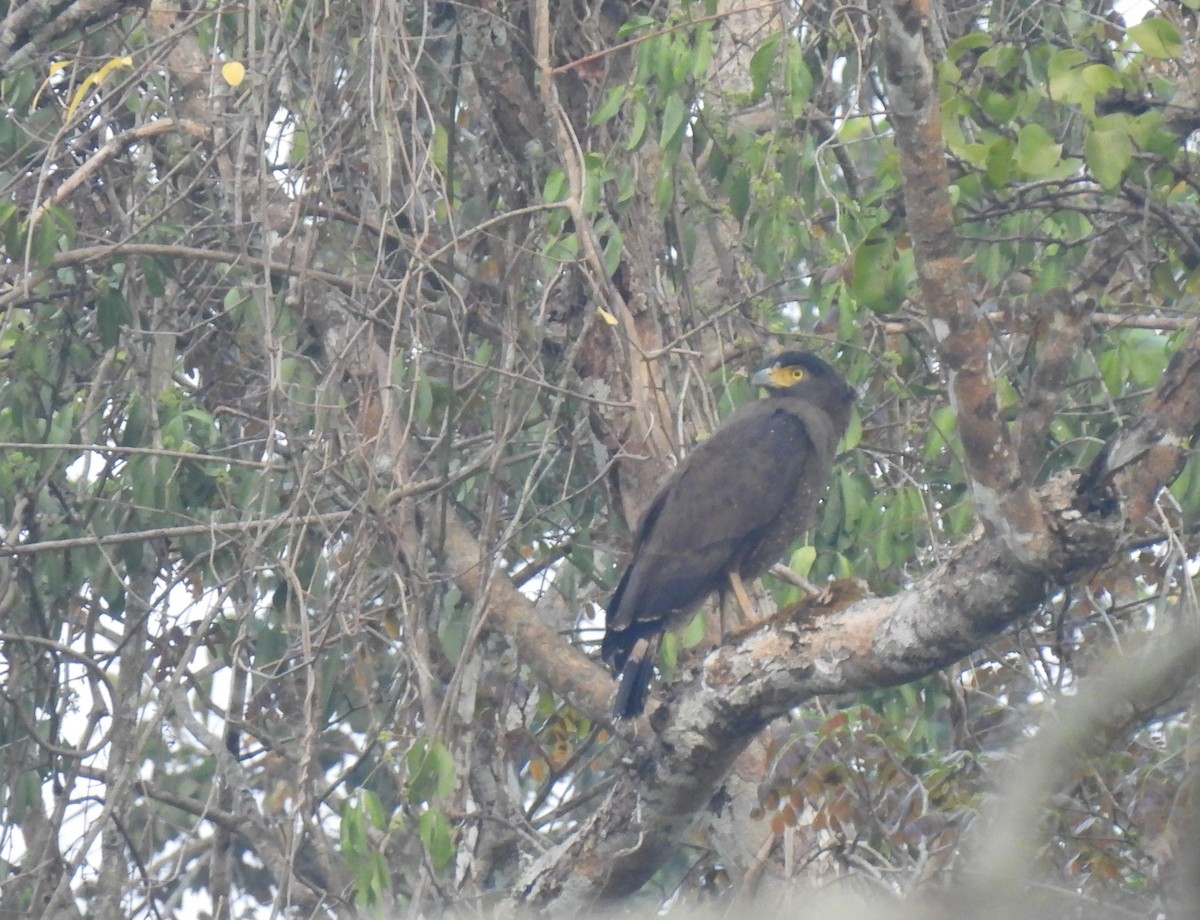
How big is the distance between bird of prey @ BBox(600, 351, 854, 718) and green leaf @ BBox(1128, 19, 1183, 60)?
2018 mm

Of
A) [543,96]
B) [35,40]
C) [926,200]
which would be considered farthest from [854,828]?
[35,40]

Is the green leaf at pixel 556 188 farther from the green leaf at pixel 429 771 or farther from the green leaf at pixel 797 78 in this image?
the green leaf at pixel 429 771

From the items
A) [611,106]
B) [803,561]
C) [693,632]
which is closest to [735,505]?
[693,632]

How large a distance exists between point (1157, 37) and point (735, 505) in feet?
7.37

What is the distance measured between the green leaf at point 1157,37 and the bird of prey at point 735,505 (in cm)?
202

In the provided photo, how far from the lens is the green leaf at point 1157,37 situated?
3717 mm

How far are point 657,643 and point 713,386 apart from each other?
130 centimetres

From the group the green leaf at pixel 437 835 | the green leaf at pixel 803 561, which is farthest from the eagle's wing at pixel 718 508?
the green leaf at pixel 437 835

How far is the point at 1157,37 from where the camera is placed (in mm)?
3730

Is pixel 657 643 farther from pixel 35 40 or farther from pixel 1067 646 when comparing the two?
pixel 35 40

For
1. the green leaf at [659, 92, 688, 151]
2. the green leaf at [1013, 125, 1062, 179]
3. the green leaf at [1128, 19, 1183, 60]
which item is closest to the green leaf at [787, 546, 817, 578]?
the green leaf at [659, 92, 688, 151]

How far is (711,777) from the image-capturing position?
13.2 ft

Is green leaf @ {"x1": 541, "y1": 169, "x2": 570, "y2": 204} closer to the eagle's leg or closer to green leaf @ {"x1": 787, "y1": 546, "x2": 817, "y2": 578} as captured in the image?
green leaf @ {"x1": 787, "y1": 546, "x2": 817, "y2": 578}

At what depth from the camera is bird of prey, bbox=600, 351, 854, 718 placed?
5.07 meters
